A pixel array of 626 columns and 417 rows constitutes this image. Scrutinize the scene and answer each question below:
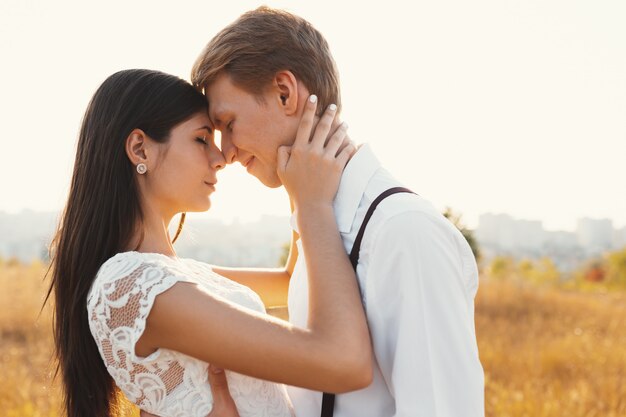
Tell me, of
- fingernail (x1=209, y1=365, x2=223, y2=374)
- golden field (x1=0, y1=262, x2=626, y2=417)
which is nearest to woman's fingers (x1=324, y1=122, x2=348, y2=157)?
fingernail (x1=209, y1=365, x2=223, y2=374)

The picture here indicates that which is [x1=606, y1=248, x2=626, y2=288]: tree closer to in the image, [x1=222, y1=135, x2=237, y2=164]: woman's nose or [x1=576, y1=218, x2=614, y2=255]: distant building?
[x1=222, y1=135, x2=237, y2=164]: woman's nose

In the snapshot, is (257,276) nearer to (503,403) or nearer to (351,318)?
(351,318)

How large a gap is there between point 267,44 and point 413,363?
4.15ft

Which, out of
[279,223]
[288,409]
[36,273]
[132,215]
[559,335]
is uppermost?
[132,215]

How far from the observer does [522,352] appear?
7.24 m

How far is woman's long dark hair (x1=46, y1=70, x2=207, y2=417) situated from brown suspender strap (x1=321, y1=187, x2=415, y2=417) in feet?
2.73

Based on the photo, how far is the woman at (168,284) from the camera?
6.56 feet

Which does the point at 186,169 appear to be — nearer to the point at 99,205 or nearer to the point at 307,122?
the point at 99,205

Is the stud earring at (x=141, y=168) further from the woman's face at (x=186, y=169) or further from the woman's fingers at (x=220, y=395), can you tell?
the woman's fingers at (x=220, y=395)

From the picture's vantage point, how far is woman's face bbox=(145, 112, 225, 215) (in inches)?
98.8

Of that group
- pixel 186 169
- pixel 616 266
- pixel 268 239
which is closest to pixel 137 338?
pixel 186 169

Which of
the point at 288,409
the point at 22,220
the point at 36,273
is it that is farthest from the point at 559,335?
the point at 22,220

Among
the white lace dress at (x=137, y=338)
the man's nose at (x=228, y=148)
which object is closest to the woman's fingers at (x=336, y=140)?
the man's nose at (x=228, y=148)

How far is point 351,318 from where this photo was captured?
2.01 m
